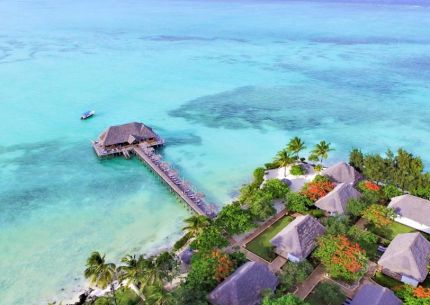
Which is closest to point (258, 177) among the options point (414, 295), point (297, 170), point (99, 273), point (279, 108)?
point (297, 170)

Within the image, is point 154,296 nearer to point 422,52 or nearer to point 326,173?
point 326,173

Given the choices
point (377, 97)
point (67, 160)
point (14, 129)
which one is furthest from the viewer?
point (377, 97)

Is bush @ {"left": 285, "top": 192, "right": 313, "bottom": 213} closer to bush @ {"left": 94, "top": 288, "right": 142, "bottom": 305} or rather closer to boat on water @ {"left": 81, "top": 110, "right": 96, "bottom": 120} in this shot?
bush @ {"left": 94, "top": 288, "right": 142, "bottom": 305}

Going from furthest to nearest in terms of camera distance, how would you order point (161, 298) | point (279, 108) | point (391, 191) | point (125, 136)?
point (279, 108)
point (125, 136)
point (391, 191)
point (161, 298)

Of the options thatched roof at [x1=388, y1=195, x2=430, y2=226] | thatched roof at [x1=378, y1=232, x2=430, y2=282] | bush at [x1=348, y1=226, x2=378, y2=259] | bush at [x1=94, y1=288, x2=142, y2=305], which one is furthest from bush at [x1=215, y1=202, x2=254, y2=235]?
thatched roof at [x1=388, y1=195, x2=430, y2=226]

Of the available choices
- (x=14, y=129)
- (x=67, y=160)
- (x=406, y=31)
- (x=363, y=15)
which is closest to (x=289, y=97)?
(x=67, y=160)

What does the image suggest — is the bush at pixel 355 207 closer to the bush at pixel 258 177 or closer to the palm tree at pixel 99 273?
the bush at pixel 258 177

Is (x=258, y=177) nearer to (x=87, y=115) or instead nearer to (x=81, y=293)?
(x=81, y=293)
